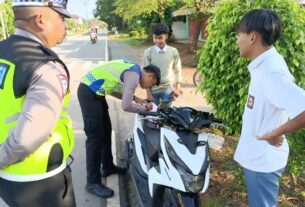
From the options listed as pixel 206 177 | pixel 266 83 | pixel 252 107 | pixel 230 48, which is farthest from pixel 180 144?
pixel 230 48

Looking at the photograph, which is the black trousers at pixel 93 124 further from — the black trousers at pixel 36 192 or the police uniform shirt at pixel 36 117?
the police uniform shirt at pixel 36 117

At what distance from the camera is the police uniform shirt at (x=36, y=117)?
1.32m

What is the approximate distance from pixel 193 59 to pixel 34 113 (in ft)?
44.0

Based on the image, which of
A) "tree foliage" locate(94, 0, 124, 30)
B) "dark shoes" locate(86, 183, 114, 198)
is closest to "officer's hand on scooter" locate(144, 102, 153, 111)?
"dark shoes" locate(86, 183, 114, 198)

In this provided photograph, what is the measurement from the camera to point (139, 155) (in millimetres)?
2854

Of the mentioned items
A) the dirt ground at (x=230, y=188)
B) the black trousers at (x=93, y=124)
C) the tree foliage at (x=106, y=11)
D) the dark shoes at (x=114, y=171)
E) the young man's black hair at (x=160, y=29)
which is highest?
the tree foliage at (x=106, y=11)

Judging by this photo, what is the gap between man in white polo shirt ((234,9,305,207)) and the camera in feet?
5.16

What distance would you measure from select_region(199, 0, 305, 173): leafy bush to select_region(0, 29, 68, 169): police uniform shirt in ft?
8.83

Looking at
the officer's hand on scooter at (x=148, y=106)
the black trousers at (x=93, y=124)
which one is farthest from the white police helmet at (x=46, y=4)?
the black trousers at (x=93, y=124)

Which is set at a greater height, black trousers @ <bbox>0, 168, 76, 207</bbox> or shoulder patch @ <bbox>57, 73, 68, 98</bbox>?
shoulder patch @ <bbox>57, 73, 68, 98</bbox>

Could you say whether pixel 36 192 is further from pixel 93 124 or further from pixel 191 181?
pixel 93 124

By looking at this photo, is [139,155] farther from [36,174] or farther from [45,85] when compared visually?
[45,85]

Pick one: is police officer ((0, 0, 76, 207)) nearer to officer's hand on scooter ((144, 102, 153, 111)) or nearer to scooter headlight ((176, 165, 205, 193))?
scooter headlight ((176, 165, 205, 193))

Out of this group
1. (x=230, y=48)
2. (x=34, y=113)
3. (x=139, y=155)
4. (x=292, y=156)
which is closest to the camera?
(x=34, y=113)
